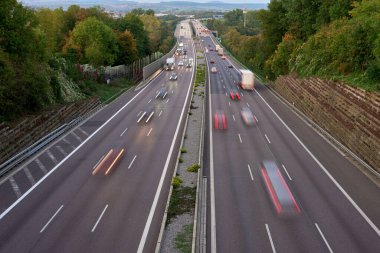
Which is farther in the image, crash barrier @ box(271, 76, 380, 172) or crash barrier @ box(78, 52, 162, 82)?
crash barrier @ box(78, 52, 162, 82)

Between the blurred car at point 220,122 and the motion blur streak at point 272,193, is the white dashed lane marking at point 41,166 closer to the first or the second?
the motion blur streak at point 272,193

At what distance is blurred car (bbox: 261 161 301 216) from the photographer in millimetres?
25672

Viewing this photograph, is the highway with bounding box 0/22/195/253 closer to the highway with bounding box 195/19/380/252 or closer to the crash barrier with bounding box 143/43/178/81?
the highway with bounding box 195/19/380/252

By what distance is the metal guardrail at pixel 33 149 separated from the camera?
32219 millimetres

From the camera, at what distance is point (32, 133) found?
131 feet

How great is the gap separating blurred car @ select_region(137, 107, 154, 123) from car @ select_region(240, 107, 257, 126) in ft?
41.0

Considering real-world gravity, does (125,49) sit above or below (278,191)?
above

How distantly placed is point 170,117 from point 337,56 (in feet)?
80.9

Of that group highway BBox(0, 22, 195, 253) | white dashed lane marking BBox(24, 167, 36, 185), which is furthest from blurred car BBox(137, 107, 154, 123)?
white dashed lane marking BBox(24, 167, 36, 185)

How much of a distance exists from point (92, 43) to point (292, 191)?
70590mm

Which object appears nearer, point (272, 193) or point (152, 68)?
point (272, 193)

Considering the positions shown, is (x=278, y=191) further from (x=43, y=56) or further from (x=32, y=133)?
(x=43, y=56)

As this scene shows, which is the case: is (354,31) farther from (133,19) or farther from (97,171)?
(133,19)

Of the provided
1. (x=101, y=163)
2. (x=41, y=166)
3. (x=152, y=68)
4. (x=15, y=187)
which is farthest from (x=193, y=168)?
(x=152, y=68)
